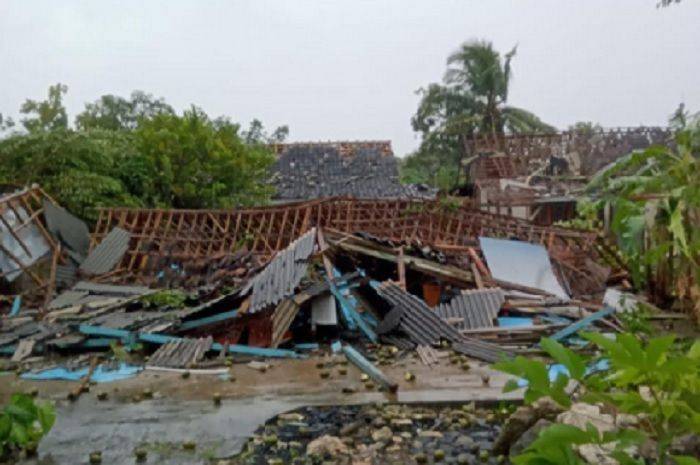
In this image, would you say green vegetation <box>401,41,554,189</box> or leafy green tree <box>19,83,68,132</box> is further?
green vegetation <box>401,41,554,189</box>

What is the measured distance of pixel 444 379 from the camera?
780cm

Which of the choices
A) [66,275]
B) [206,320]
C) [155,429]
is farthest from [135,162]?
[155,429]

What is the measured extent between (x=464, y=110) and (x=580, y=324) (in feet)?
65.4

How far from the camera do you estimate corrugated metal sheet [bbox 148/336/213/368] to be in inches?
343

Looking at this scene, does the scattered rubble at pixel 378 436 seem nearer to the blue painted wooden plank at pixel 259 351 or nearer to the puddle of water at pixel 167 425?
the puddle of water at pixel 167 425

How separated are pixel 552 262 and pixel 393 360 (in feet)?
19.6

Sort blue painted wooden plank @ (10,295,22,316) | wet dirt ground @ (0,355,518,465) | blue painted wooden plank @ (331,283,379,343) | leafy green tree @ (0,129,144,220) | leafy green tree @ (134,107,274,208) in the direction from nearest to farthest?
wet dirt ground @ (0,355,518,465) → blue painted wooden plank @ (331,283,379,343) → blue painted wooden plank @ (10,295,22,316) → leafy green tree @ (0,129,144,220) → leafy green tree @ (134,107,274,208)

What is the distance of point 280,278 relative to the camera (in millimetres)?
10055

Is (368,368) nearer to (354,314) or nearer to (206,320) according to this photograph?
(354,314)

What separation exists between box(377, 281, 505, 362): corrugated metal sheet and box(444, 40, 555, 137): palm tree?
18792 millimetres

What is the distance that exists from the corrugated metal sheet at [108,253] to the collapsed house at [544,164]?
33.4 feet

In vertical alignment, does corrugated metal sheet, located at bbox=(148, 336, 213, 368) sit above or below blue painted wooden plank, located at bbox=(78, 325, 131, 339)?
below

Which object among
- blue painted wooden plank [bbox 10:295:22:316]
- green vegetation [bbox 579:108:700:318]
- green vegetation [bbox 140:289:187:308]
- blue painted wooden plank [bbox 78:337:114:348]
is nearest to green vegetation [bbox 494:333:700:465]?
green vegetation [bbox 579:108:700:318]

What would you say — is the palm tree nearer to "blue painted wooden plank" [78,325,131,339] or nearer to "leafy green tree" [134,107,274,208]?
"leafy green tree" [134,107,274,208]
